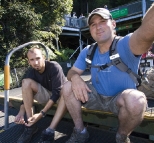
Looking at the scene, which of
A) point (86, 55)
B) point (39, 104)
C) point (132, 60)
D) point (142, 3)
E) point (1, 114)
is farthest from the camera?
point (142, 3)

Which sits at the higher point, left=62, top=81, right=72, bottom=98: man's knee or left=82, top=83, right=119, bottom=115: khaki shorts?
left=62, top=81, right=72, bottom=98: man's knee

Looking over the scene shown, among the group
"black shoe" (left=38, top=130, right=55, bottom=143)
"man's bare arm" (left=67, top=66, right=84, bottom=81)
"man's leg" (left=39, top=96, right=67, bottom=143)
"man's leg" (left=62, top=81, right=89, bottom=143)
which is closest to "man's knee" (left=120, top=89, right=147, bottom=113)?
"man's leg" (left=62, top=81, right=89, bottom=143)

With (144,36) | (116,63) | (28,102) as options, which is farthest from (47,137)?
(144,36)

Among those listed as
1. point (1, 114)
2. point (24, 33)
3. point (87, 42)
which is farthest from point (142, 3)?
point (1, 114)

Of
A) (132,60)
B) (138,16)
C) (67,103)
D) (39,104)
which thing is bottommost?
(39,104)

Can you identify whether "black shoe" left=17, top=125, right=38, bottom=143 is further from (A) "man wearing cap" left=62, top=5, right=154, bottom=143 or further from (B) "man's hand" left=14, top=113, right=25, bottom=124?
(A) "man wearing cap" left=62, top=5, right=154, bottom=143

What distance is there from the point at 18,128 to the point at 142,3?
50.4ft


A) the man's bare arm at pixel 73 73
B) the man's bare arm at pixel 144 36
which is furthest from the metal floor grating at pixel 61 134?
the man's bare arm at pixel 144 36

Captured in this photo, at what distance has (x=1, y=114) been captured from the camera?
3.78m

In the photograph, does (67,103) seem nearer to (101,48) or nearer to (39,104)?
(101,48)

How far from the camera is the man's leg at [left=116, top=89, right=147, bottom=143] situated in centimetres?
182

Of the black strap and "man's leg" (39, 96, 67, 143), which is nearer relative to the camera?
the black strap

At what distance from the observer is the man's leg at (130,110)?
1821 millimetres

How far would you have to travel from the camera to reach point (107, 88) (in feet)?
7.23
